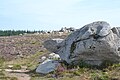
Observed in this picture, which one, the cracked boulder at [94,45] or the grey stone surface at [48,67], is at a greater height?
the cracked boulder at [94,45]

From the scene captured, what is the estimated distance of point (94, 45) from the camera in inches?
1084

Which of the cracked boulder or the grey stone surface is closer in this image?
Result: the cracked boulder

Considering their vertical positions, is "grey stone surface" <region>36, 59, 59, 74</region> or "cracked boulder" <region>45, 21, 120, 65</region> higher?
"cracked boulder" <region>45, 21, 120, 65</region>

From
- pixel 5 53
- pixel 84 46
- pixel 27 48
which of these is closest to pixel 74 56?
pixel 84 46

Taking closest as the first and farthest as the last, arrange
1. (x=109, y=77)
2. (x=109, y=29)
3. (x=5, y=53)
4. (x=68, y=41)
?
(x=109, y=77), (x=109, y=29), (x=68, y=41), (x=5, y=53)

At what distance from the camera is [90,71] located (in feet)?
87.2

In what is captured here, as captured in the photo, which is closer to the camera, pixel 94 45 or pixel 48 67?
pixel 94 45

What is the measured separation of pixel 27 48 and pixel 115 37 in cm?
2505

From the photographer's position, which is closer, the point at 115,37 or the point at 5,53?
the point at 115,37

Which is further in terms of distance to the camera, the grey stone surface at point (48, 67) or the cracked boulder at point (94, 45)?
the grey stone surface at point (48, 67)

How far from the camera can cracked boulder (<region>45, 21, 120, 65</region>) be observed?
2723cm

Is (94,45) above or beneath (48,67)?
above

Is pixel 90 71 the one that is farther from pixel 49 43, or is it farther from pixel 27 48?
pixel 27 48

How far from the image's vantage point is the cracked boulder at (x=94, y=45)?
27234mm
